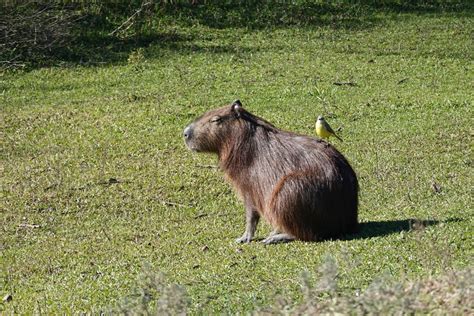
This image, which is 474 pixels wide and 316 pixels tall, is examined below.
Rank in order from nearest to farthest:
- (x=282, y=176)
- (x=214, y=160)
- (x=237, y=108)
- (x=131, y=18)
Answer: (x=282, y=176), (x=237, y=108), (x=214, y=160), (x=131, y=18)

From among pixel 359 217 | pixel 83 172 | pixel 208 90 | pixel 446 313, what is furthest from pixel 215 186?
Result: pixel 446 313

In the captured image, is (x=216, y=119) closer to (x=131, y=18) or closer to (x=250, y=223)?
(x=250, y=223)

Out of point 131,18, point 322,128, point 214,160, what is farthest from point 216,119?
point 131,18

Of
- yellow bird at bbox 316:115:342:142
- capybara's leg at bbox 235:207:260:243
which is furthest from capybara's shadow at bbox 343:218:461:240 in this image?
yellow bird at bbox 316:115:342:142

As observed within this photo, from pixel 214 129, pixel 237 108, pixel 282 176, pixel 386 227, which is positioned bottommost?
pixel 386 227

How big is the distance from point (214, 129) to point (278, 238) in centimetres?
113

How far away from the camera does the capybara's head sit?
8750 millimetres

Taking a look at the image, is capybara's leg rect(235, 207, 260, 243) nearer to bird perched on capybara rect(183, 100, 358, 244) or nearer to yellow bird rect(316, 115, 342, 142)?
bird perched on capybara rect(183, 100, 358, 244)

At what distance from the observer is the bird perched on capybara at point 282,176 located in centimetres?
812

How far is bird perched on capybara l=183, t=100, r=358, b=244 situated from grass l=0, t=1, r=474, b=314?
0.67 ft

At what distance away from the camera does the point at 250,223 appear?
8.62m

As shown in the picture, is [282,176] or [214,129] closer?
[282,176]

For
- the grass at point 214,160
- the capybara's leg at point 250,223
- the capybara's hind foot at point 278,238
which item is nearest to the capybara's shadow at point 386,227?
the grass at point 214,160

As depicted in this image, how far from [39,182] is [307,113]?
4.39m
